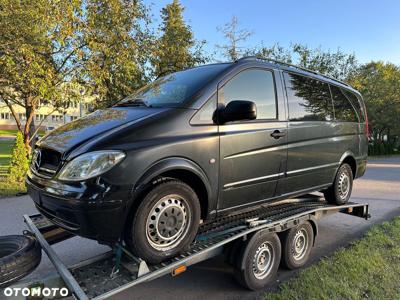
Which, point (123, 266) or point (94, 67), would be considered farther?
point (94, 67)

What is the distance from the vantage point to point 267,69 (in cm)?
408

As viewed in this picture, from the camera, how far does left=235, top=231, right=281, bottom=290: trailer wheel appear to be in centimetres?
360

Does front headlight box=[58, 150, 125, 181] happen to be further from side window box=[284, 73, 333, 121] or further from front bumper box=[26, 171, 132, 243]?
side window box=[284, 73, 333, 121]

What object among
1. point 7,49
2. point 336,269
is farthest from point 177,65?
point 336,269

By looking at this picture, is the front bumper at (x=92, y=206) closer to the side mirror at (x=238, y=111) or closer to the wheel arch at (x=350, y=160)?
the side mirror at (x=238, y=111)

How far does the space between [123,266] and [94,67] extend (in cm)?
687

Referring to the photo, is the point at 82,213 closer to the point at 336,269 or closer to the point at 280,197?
the point at 280,197

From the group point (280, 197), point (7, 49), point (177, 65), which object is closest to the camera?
point (280, 197)

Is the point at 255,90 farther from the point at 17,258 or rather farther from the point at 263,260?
the point at 17,258

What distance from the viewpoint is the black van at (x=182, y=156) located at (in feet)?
8.79

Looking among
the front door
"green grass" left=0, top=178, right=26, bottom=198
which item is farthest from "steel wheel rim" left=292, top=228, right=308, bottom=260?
"green grass" left=0, top=178, right=26, bottom=198

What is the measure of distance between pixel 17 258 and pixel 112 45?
25.9ft

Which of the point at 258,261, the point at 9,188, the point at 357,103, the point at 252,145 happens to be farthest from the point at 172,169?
the point at 9,188

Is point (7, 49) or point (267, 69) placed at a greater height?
point (7, 49)
